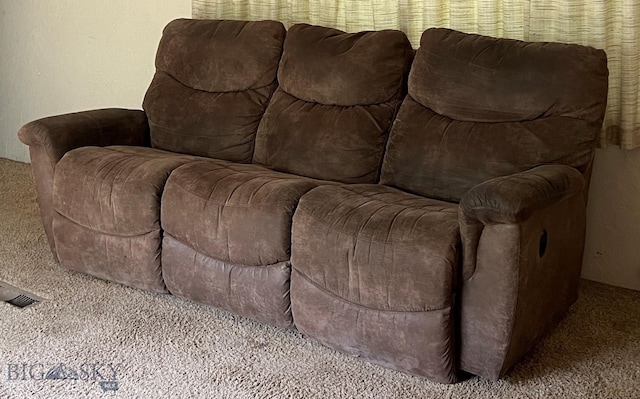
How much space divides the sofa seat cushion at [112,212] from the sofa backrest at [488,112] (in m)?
0.81

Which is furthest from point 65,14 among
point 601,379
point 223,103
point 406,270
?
point 601,379

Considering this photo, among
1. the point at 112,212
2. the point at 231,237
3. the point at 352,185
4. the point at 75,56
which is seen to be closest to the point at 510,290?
the point at 352,185

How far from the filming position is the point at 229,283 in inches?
95.8

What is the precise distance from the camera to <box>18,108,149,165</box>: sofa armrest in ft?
9.21

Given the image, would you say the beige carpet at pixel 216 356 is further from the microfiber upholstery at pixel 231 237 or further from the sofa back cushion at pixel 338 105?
the sofa back cushion at pixel 338 105

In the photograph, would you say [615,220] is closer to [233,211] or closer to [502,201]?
[502,201]

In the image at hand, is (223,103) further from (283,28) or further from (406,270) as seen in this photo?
(406,270)

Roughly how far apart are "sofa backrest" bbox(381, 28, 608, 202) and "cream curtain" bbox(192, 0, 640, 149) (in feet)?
0.73

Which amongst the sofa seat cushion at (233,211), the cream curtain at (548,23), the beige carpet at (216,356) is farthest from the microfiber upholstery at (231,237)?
the cream curtain at (548,23)

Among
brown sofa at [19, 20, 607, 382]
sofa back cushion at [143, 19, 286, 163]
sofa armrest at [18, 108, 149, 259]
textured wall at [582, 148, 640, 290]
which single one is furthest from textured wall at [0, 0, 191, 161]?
textured wall at [582, 148, 640, 290]

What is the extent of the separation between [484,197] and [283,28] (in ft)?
4.65

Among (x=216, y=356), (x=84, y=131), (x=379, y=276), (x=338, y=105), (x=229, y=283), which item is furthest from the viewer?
(x=84, y=131)

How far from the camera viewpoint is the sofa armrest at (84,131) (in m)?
2.81

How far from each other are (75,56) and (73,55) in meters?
0.02
